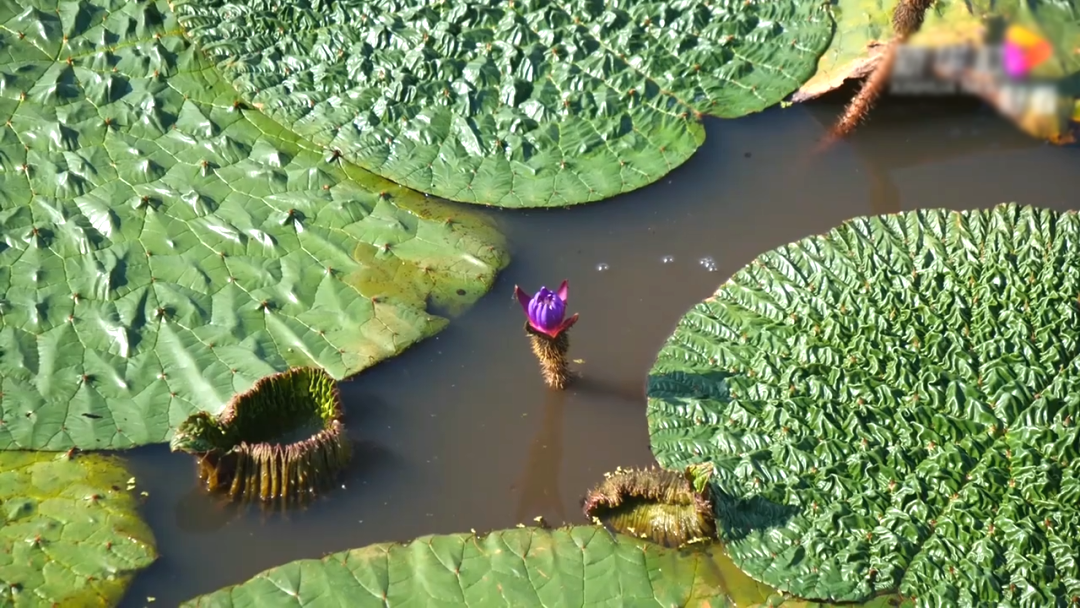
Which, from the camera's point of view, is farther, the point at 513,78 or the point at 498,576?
the point at 513,78

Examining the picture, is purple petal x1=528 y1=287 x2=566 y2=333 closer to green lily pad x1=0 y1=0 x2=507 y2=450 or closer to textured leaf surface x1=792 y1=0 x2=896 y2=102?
green lily pad x1=0 y1=0 x2=507 y2=450

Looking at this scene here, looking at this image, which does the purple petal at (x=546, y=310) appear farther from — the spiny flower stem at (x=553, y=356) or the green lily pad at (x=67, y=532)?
the green lily pad at (x=67, y=532)

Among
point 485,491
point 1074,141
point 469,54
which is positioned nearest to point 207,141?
point 469,54

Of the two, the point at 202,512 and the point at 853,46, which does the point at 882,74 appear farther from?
the point at 202,512

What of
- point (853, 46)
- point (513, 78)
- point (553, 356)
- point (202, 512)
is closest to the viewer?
point (202, 512)

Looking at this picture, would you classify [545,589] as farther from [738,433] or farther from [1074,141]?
[1074,141]

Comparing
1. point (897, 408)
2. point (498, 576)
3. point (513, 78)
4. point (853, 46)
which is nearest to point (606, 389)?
point (498, 576)

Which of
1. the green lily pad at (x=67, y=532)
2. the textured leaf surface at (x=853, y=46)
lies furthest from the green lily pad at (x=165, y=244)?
the textured leaf surface at (x=853, y=46)

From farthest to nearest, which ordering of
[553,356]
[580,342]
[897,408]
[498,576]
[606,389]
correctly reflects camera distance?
[580,342] → [606,389] → [553,356] → [897,408] → [498,576]

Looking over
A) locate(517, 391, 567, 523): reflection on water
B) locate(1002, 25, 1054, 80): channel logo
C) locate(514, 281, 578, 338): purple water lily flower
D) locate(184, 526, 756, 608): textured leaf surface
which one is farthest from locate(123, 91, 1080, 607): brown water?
locate(514, 281, 578, 338): purple water lily flower
